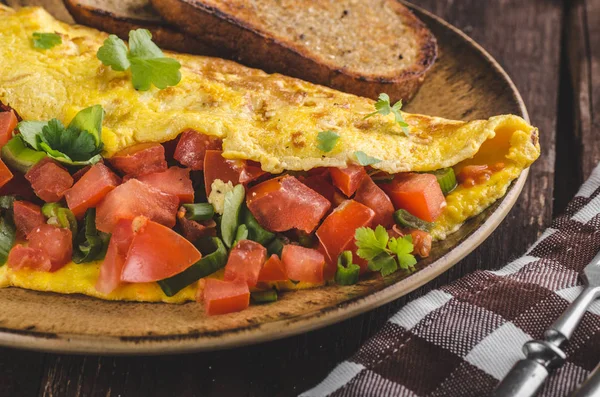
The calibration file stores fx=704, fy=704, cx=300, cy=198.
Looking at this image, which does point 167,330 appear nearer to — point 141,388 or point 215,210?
point 141,388

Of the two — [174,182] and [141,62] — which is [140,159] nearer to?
[174,182]

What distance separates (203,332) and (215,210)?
Answer: 26.5 inches

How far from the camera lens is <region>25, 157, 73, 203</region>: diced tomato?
302 centimetres

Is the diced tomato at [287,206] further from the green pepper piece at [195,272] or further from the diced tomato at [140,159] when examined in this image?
the diced tomato at [140,159]

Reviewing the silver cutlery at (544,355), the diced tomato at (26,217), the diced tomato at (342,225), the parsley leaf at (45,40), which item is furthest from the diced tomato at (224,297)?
the parsley leaf at (45,40)

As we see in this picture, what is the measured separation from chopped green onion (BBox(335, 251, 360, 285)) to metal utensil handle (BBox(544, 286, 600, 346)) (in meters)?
0.73

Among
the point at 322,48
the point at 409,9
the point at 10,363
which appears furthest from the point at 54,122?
the point at 409,9

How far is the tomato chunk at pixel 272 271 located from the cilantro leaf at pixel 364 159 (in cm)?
52

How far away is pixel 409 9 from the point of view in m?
4.58

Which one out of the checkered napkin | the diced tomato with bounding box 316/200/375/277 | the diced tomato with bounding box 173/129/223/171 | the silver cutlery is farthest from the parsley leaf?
the silver cutlery

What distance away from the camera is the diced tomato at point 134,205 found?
289 cm

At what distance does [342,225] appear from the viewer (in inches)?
115

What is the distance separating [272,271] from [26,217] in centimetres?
111

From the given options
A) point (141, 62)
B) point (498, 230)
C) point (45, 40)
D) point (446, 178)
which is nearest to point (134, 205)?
point (141, 62)
